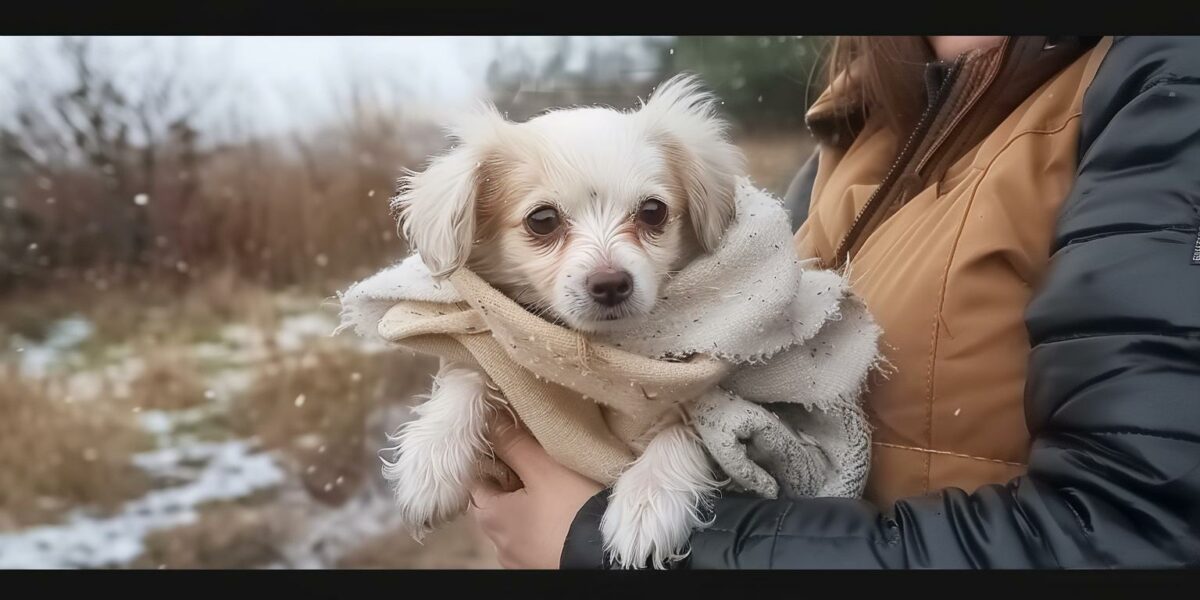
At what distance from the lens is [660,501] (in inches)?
36.4

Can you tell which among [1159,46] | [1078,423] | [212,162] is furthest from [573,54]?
[212,162]

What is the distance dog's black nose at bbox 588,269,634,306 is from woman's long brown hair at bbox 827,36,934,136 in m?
0.56

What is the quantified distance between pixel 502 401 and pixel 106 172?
1321mm

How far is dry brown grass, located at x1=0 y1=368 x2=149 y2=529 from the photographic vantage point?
189cm

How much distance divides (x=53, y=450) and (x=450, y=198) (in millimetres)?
1546

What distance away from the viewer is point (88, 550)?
190 cm

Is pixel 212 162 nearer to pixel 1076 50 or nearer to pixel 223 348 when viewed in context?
pixel 223 348

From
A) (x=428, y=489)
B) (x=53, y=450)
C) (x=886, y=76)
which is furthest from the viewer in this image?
(x=53, y=450)

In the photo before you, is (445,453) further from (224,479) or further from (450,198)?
(224,479)

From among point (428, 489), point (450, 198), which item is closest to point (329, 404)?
point (428, 489)

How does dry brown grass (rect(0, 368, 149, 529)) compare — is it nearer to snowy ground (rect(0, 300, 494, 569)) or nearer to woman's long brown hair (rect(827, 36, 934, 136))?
snowy ground (rect(0, 300, 494, 569))

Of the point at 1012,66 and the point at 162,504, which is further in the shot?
the point at 162,504

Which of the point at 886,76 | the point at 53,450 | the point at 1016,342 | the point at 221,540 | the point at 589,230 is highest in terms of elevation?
the point at 886,76

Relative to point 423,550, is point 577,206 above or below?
above
